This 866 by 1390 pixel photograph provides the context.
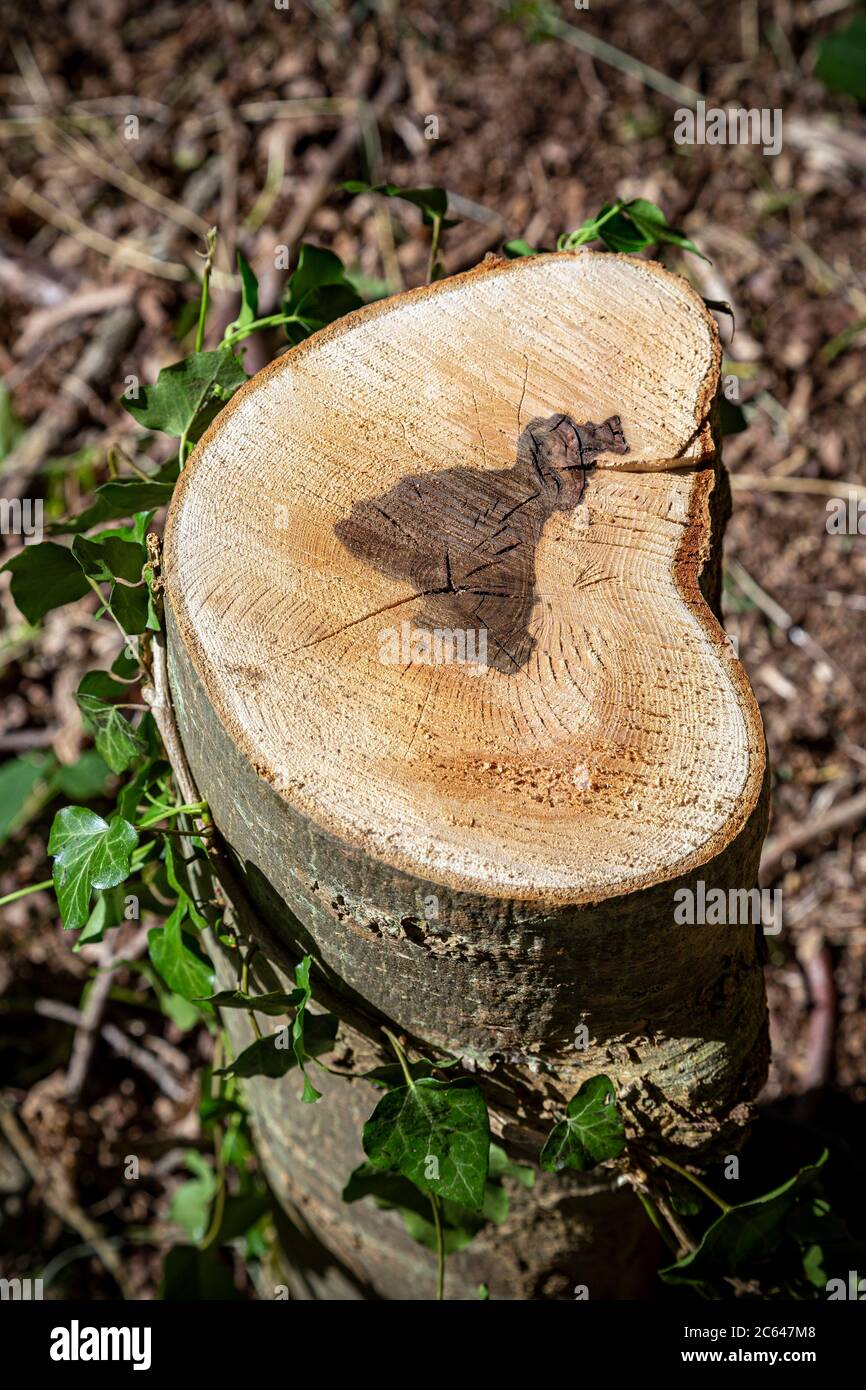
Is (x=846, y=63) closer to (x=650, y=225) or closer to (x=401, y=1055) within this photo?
(x=650, y=225)

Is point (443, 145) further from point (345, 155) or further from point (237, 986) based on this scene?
point (237, 986)

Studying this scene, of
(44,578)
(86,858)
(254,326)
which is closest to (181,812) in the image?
(86,858)

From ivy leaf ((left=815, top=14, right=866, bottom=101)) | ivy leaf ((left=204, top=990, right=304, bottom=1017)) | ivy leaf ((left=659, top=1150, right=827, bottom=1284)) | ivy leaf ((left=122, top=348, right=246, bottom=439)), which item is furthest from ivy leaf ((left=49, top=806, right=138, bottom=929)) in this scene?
ivy leaf ((left=815, top=14, right=866, bottom=101))

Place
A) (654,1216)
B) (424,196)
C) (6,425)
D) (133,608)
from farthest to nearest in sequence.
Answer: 1. (6,425)
2. (424,196)
3. (654,1216)
4. (133,608)

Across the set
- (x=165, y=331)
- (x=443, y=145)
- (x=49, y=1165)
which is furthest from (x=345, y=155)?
(x=49, y=1165)

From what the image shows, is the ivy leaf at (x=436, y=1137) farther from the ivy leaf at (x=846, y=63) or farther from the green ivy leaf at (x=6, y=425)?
the ivy leaf at (x=846, y=63)

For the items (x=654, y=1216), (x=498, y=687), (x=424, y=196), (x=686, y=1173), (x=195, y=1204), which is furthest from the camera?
(x=195, y=1204)

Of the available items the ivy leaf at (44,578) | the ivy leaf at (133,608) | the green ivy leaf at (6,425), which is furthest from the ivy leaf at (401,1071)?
the green ivy leaf at (6,425)

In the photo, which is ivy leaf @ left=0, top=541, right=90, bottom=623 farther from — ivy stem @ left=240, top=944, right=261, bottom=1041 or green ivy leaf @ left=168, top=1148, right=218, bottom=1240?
green ivy leaf @ left=168, top=1148, right=218, bottom=1240
